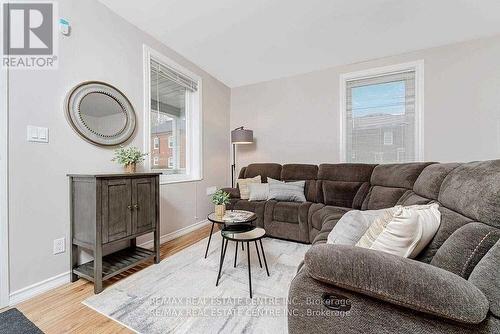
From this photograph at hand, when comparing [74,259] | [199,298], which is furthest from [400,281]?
[74,259]

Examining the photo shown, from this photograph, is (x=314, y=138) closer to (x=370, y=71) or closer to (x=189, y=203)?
(x=370, y=71)

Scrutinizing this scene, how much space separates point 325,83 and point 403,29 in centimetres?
120

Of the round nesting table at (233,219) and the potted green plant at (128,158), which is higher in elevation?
the potted green plant at (128,158)

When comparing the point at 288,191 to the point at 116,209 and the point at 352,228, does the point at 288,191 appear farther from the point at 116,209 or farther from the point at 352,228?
the point at 116,209

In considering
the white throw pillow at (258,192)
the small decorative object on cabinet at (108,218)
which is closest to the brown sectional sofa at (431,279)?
the small decorative object on cabinet at (108,218)

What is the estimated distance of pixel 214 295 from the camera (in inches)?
64.8

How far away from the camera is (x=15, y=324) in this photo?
1.36 metres

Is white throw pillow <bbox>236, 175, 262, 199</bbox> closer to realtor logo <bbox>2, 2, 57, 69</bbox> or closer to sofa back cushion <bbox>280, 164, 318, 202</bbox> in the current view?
sofa back cushion <bbox>280, 164, 318, 202</bbox>

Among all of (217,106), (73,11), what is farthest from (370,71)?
(73,11)

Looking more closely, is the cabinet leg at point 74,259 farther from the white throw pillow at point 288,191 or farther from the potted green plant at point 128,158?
the white throw pillow at point 288,191

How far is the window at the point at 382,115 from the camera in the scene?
120 inches

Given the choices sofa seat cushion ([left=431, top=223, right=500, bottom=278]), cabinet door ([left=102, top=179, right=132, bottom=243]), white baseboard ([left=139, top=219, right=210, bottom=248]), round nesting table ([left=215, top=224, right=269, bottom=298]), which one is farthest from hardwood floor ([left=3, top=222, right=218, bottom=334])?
sofa seat cushion ([left=431, top=223, right=500, bottom=278])

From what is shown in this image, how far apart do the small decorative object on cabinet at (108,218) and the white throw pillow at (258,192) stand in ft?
4.64

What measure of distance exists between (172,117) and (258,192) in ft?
5.68
